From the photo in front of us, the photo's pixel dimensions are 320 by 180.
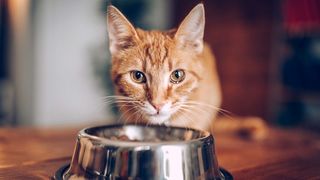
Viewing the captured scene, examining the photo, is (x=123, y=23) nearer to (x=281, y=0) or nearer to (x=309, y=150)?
(x=309, y=150)

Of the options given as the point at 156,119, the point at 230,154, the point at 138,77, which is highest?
the point at 138,77

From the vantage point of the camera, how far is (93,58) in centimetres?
396

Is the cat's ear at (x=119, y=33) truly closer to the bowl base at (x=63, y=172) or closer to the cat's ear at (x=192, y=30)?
the cat's ear at (x=192, y=30)

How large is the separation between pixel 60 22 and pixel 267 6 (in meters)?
1.98

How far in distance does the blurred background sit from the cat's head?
2.07 meters

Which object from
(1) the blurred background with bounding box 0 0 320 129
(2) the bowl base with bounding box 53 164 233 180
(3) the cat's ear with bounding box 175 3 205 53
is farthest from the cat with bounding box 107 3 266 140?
(1) the blurred background with bounding box 0 0 320 129

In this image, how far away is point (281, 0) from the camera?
132 inches

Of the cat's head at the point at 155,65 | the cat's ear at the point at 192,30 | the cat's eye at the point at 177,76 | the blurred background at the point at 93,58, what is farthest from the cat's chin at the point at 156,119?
the blurred background at the point at 93,58

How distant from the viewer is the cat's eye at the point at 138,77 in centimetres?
126

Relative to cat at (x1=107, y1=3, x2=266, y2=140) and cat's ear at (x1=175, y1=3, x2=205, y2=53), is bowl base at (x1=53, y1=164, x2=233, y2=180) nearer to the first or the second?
cat at (x1=107, y1=3, x2=266, y2=140)

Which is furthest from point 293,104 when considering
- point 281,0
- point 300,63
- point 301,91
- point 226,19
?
point 226,19

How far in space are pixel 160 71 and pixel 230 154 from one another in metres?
0.36

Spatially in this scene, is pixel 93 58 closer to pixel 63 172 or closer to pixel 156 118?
pixel 156 118

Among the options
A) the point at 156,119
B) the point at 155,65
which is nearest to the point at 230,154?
the point at 156,119
